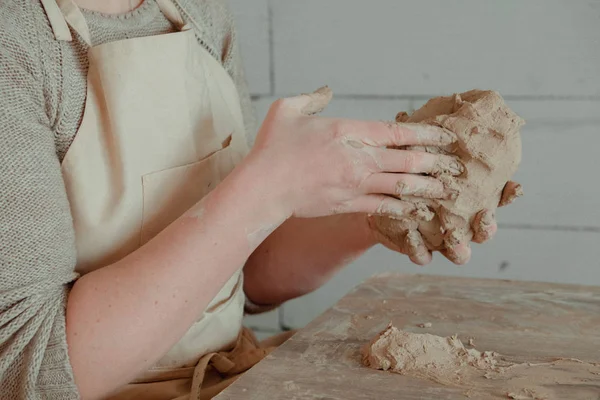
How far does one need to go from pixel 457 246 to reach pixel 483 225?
0.05 meters

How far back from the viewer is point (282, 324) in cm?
212

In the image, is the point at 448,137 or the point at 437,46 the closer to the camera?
the point at 448,137

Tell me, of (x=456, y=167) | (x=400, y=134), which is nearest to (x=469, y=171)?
(x=456, y=167)

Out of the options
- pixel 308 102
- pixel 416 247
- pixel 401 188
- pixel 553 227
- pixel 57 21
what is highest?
pixel 57 21

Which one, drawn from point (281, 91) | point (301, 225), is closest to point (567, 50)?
point (281, 91)

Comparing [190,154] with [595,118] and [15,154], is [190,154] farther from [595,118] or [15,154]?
[595,118]

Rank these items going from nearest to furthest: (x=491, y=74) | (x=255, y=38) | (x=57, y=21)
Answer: (x=57, y=21), (x=491, y=74), (x=255, y=38)

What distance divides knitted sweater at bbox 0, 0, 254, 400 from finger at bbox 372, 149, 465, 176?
44 centimetres

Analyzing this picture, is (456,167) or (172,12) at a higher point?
(172,12)

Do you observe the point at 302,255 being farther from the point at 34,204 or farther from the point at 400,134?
the point at 34,204

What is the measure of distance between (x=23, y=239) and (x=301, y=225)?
1.81ft

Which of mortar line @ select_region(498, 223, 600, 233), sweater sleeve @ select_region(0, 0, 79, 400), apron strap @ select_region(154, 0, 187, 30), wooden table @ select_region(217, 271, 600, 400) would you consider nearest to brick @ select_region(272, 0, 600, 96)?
mortar line @ select_region(498, 223, 600, 233)

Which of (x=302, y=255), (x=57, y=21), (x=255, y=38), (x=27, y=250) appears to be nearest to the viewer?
(x=27, y=250)

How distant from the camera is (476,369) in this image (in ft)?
2.92
